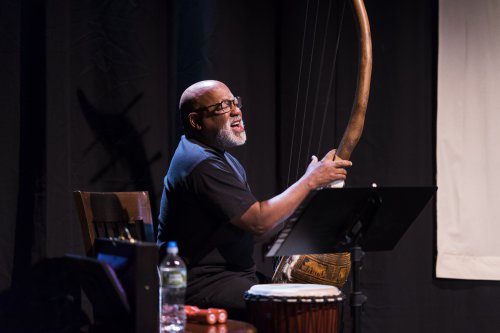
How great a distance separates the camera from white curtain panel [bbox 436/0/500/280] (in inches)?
159

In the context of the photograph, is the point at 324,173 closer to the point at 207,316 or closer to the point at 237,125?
the point at 237,125

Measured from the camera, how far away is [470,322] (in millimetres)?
4066

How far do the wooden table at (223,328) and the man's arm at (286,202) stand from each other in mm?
415

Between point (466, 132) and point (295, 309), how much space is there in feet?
6.44

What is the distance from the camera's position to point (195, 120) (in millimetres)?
3074

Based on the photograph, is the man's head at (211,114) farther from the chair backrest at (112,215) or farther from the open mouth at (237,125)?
the chair backrest at (112,215)

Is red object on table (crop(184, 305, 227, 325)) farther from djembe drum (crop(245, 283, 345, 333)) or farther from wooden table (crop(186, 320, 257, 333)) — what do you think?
djembe drum (crop(245, 283, 345, 333))

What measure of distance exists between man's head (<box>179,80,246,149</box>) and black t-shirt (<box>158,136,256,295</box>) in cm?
13

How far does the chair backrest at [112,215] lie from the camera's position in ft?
Answer: 9.39

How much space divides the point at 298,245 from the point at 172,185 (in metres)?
0.65

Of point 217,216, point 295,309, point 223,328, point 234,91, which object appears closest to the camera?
point 223,328

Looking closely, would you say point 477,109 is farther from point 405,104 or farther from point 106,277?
point 106,277

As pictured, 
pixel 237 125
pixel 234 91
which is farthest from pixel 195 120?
pixel 234 91

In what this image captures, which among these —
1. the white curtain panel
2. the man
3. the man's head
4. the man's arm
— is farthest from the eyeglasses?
the white curtain panel
